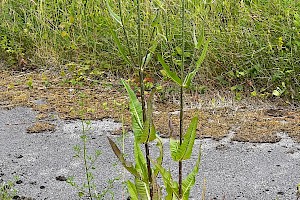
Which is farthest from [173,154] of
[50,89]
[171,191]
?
[50,89]

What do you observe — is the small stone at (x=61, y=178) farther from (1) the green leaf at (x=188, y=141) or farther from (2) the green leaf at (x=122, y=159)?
(1) the green leaf at (x=188, y=141)

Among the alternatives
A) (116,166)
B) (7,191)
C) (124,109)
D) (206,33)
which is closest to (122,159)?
(7,191)

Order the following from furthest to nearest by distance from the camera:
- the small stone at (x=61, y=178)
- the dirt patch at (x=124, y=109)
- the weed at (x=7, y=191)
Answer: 1. the dirt patch at (x=124, y=109)
2. the small stone at (x=61, y=178)
3. the weed at (x=7, y=191)

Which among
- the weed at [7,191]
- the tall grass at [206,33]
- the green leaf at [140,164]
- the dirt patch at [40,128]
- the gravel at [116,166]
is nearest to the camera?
the green leaf at [140,164]

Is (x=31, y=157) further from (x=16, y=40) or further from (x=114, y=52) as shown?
(x=16, y=40)

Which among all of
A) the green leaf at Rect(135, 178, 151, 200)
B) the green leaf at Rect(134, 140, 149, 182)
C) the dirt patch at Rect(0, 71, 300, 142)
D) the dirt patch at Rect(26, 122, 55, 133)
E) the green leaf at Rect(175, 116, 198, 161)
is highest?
the green leaf at Rect(175, 116, 198, 161)

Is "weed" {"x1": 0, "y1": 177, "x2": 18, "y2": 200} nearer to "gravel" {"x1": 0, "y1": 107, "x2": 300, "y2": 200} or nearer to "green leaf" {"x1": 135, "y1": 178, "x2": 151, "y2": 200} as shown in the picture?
"gravel" {"x1": 0, "y1": 107, "x2": 300, "y2": 200}

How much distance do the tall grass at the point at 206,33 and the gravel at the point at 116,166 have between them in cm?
83

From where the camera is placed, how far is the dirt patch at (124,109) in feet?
10.4

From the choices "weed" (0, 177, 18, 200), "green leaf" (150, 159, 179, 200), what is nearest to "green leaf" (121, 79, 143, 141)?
"green leaf" (150, 159, 179, 200)

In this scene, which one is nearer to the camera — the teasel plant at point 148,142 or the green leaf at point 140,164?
the teasel plant at point 148,142

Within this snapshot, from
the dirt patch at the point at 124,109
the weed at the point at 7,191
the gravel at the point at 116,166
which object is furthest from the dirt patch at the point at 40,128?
the weed at the point at 7,191

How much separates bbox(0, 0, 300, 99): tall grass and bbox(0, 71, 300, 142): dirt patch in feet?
0.82

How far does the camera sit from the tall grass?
3768 mm
